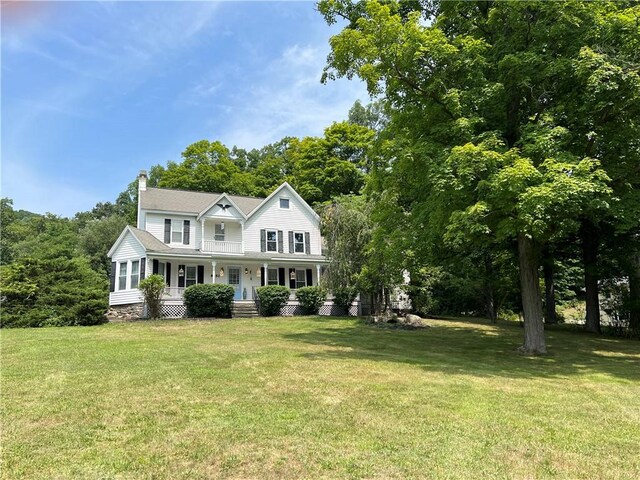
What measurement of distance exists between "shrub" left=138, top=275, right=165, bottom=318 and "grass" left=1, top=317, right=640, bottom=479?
371 inches

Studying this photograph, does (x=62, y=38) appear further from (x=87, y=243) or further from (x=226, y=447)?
(x=87, y=243)

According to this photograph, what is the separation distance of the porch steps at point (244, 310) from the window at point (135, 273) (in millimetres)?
5613

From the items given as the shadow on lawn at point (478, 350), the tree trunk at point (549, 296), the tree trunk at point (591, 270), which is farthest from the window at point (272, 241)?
the tree trunk at point (591, 270)

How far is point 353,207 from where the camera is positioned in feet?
77.2

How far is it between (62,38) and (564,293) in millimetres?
34117

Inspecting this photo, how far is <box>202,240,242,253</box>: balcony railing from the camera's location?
26.3 metres

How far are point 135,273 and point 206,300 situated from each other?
5074 mm

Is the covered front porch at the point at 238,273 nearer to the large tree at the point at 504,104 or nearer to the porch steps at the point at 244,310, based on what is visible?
the porch steps at the point at 244,310

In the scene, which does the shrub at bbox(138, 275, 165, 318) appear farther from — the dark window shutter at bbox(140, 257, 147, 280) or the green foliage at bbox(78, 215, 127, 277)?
the green foliage at bbox(78, 215, 127, 277)

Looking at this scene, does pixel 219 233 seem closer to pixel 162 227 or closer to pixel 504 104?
pixel 162 227

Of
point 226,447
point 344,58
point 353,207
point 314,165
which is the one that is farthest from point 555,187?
point 314,165

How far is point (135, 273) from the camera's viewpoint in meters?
24.6

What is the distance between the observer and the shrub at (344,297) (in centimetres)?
2394

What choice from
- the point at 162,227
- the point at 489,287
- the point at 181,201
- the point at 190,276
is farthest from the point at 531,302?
the point at 181,201
